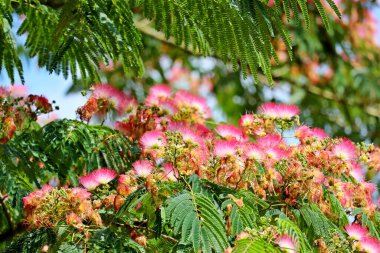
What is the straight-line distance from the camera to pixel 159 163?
3510 millimetres

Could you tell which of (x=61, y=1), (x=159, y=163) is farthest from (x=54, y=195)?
(x=61, y=1)

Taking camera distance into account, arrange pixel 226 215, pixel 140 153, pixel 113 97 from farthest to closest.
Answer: pixel 113 97, pixel 140 153, pixel 226 215

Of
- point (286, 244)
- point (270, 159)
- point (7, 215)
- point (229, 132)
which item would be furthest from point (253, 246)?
point (7, 215)

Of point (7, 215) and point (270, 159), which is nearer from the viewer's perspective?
point (270, 159)

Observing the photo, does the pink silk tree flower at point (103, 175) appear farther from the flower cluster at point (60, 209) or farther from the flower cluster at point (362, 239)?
the flower cluster at point (362, 239)

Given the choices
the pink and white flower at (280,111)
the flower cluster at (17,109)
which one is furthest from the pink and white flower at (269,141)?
the flower cluster at (17,109)

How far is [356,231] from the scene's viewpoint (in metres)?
3.32

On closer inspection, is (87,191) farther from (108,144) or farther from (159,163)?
(108,144)

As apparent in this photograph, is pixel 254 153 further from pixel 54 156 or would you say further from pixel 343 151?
pixel 54 156

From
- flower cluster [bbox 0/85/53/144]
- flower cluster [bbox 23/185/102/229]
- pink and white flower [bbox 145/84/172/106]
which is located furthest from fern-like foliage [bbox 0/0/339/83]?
flower cluster [bbox 23/185/102/229]

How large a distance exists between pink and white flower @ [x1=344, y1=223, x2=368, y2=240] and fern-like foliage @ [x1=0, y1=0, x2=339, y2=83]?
55cm

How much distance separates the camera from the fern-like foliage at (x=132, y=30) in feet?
10.7

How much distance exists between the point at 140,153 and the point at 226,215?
68cm

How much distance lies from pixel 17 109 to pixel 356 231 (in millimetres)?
1425
